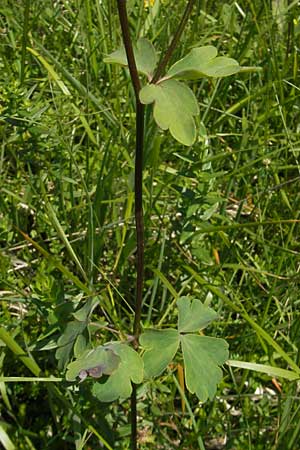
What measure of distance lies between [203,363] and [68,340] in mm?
267

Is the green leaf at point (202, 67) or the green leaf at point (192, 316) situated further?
the green leaf at point (192, 316)

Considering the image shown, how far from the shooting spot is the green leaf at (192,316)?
1.31 metres

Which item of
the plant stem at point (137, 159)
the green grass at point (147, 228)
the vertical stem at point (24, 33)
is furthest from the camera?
the vertical stem at point (24, 33)

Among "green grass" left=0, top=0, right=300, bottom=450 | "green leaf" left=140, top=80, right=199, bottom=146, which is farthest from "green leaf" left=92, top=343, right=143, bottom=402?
"green leaf" left=140, top=80, right=199, bottom=146

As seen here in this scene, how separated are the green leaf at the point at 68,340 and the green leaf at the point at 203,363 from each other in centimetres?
20

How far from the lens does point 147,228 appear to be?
5.71 ft

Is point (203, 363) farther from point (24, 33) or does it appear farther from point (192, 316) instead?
point (24, 33)

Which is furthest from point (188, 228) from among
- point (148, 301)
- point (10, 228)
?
point (10, 228)

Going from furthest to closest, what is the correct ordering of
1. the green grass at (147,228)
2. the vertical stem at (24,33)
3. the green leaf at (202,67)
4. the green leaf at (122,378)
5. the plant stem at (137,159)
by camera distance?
the vertical stem at (24,33), the green grass at (147,228), the green leaf at (122,378), the green leaf at (202,67), the plant stem at (137,159)

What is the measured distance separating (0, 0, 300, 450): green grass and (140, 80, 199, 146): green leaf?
0.48 meters

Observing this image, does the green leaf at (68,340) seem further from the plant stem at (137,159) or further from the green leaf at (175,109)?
the green leaf at (175,109)

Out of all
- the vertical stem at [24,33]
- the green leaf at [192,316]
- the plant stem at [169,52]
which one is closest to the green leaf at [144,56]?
the plant stem at [169,52]

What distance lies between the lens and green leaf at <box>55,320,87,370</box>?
133 cm

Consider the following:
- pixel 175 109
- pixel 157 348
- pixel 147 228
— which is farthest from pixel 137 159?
pixel 147 228
